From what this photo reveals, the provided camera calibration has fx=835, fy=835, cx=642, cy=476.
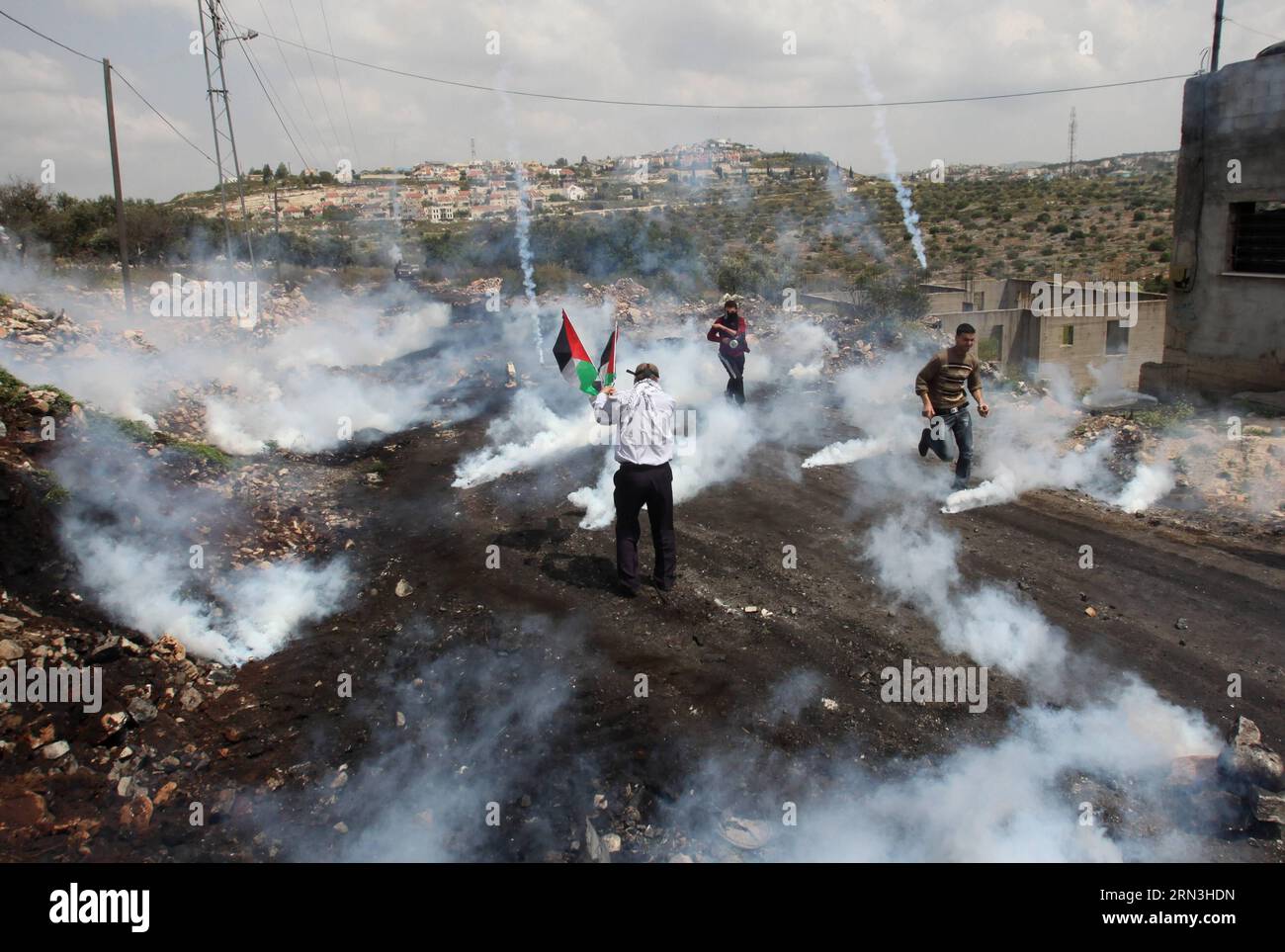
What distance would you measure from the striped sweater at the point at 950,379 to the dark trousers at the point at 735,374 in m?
3.53

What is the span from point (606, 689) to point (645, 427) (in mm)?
2113

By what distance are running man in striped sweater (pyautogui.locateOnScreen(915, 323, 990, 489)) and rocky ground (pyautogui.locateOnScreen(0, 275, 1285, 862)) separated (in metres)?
0.72

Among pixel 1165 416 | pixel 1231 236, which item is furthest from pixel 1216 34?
pixel 1165 416

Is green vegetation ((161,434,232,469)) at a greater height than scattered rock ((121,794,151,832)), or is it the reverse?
green vegetation ((161,434,232,469))

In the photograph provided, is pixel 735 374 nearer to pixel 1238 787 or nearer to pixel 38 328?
pixel 1238 787

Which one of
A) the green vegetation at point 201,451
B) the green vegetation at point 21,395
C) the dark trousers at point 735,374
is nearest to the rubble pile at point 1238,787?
the dark trousers at point 735,374

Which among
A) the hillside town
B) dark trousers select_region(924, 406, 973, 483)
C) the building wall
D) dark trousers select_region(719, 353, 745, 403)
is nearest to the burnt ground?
dark trousers select_region(924, 406, 973, 483)

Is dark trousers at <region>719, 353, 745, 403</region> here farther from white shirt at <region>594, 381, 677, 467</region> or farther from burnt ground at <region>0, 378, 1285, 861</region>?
white shirt at <region>594, 381, 677, 467</region>

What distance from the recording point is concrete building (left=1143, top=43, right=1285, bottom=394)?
11.6 metres

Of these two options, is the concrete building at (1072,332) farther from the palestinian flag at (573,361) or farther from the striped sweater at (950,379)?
the palestinian flag at (573,361)

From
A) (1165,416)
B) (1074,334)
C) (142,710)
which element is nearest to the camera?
(142,710)

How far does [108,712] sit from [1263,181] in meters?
14.6

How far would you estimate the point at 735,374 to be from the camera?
1170 cm
